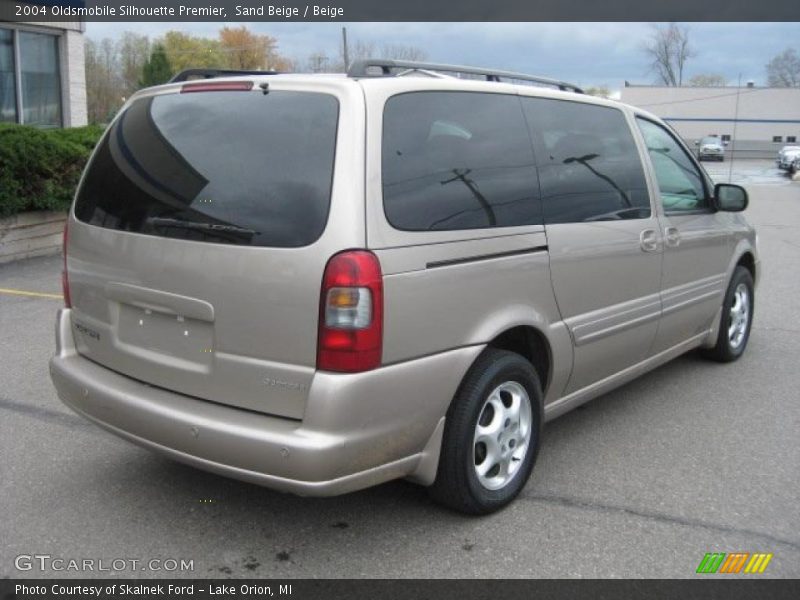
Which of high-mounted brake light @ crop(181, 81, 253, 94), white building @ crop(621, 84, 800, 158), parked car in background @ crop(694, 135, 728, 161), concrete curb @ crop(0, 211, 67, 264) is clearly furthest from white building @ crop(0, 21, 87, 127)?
white building @ crop(621, 84, 800, 158)

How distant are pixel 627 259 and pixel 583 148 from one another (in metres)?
0.65

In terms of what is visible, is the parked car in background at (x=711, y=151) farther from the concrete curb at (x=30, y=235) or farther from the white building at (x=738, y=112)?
the concrete curb at (x=30, y=235)

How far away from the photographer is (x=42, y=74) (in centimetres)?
1485

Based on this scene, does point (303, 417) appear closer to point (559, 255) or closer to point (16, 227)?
point (559, 255)

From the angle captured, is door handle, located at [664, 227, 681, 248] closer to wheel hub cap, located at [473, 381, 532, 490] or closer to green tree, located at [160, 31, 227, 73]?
wheel hub cap, located at [473, 381, 532, 490]

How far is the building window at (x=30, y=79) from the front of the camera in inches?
550

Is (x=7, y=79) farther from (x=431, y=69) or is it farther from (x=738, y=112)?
(x=738, y=112)

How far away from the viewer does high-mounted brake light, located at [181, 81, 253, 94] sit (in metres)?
3.23

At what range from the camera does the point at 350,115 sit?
2961mm

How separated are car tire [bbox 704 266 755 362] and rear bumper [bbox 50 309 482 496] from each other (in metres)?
3.23

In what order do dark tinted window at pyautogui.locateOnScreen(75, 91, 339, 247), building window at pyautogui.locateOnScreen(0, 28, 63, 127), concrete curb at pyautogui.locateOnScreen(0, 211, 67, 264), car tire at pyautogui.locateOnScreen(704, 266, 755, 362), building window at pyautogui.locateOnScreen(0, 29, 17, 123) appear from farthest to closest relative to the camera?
1. building window at pyautogui.locateOnScreen(0, 28, 63, 127)
2. building window at pyautogui.locateOnScreen(0, 29, 17, 123)
3. concrete curb at pyautogui.locateOnScreen(0, 211, 67, 264)
4. car tire at pyautogui.locateOnScreen(704, 266, 755, 362)
5. dark tinted window at pyautogui.locateOnScreen(75, 91, 339, 247)

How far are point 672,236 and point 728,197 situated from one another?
0.90m

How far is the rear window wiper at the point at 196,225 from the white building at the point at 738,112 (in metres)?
74.9

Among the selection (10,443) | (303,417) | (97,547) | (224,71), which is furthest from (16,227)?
(303,417)
